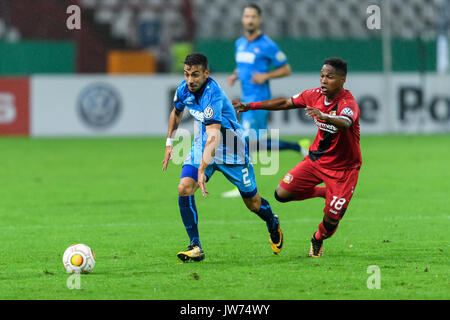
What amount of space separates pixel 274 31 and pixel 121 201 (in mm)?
13527

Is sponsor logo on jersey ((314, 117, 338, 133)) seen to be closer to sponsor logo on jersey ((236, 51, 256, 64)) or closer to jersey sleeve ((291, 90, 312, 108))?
jersey sleeve ((291, 90, 312, 108))

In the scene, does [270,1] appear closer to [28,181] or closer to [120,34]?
[120,34]

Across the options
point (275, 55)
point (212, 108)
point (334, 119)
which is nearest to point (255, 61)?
point (275, 55)

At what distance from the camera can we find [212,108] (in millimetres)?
7113

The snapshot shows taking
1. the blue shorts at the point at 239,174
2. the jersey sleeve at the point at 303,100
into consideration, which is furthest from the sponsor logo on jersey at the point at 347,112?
the blue shorts at the point at 239,174

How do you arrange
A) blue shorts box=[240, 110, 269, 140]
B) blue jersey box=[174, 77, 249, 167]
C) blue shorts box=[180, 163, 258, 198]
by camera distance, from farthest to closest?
blue shorts box=[240, 110, 269, 140]
blue shorts box=[180, 163, 258, 198]
blue jersey box=[174, 77, 249, 167]

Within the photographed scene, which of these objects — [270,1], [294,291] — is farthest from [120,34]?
[294,291]

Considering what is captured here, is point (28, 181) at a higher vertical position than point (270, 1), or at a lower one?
lower

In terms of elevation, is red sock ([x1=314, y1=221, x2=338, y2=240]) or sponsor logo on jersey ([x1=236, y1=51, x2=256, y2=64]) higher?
sponsor logo on jersey ([x1=236, y1=51, x2=256, y2=64])

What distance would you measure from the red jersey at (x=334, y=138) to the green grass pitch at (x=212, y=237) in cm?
79

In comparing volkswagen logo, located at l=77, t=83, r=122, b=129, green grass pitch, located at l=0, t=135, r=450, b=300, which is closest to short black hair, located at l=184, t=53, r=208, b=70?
green grass pitch, located at l=0, t=135, r=450, b=300

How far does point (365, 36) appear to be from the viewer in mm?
24312

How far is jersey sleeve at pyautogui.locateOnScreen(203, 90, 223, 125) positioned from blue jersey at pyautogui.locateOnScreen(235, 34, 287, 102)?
15.7ft

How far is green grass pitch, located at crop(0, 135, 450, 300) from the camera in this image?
6.07 meters
